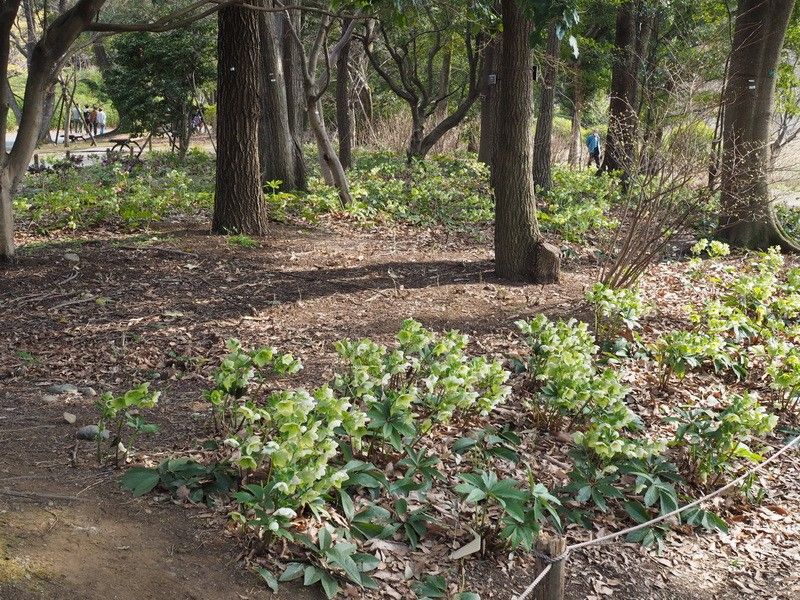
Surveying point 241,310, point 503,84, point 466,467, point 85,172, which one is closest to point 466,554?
point 466,467

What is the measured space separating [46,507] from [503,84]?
5.36 m

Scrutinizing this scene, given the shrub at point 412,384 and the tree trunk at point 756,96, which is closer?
the shrub at point 412,384

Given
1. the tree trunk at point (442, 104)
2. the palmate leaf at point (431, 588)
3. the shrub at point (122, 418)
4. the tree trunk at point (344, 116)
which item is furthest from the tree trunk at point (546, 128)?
the palmate leaf at point (431, 588)

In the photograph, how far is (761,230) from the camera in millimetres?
9805

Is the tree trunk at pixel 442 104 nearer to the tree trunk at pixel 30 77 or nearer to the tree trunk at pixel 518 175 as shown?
the tree trunk at pixel 518 175

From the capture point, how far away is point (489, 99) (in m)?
16.5

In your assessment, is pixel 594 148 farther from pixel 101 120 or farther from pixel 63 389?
pixel 101 120

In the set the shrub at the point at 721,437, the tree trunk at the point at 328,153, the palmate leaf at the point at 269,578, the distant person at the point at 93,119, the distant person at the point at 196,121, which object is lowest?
the palmate leaf at the point at 269,578

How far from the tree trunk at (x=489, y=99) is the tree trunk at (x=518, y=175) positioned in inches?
288

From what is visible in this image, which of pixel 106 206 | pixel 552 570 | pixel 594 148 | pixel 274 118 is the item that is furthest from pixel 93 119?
pixel 552 570

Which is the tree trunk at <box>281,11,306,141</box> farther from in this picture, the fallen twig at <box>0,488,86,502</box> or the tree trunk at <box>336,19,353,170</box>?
the fallen twig at <box>0,488,86,502</box>

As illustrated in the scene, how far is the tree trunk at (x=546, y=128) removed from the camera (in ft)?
46.4

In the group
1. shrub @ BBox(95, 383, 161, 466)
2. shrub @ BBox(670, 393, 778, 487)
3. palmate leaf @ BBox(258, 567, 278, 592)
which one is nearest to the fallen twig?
shrub @ BBox(95, 383, 161, 466)

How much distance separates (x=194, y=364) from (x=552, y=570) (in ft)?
10.2
